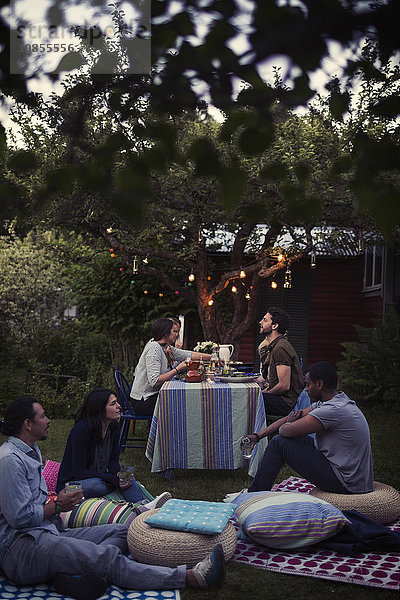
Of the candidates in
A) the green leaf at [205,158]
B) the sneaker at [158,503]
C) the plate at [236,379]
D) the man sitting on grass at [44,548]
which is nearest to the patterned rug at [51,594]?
the man sitting on grass at [44,548]

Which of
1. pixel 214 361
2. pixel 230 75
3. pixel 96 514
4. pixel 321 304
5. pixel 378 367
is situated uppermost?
pixel 230 75

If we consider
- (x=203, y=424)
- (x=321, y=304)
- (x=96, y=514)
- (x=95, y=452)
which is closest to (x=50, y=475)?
(x=95, y=452)

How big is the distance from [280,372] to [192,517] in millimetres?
2753

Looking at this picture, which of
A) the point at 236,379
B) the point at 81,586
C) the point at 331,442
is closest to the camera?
the point at 81,586

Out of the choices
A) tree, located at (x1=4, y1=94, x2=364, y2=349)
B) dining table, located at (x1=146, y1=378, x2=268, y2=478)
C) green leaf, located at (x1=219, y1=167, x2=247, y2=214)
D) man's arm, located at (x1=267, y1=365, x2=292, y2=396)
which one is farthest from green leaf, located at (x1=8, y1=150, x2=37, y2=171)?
tree, located at (x1=4, y1=94, x2=364, y2=349)

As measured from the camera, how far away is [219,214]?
11820 mm

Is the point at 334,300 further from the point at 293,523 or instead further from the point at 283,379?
the point at 293,523

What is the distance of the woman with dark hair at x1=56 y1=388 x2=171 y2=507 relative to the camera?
4.59 m

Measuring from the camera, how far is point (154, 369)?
6.94 m

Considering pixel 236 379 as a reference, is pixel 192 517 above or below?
below

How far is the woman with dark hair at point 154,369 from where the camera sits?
273 inches

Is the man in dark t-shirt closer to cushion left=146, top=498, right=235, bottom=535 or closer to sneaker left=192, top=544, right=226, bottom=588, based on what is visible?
cushion left=146, top=498, right=235, bottom=535

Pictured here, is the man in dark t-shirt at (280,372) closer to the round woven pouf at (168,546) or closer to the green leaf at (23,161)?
the round woven pouf at (168,546)

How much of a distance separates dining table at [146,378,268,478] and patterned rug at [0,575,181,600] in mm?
2548
